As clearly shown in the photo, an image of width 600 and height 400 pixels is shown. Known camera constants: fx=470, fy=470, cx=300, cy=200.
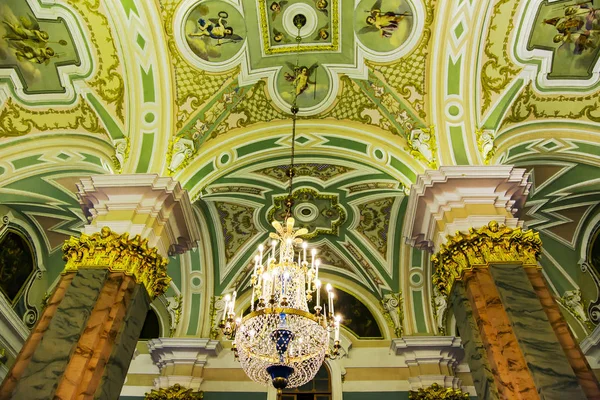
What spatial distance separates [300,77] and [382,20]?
5.28 feet

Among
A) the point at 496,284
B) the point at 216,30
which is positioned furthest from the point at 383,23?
the point at 496,284

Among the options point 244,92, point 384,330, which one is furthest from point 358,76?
point 384,330

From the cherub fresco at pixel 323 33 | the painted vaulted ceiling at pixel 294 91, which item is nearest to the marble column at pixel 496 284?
the painted vaulted ceiling at pixel 294 91

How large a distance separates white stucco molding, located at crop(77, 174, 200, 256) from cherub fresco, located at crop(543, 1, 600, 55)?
579 centimetres

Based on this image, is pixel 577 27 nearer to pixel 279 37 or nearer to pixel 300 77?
pixel 300 77

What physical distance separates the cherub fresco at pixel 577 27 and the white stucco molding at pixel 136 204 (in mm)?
5792

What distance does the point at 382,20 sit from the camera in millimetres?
7336

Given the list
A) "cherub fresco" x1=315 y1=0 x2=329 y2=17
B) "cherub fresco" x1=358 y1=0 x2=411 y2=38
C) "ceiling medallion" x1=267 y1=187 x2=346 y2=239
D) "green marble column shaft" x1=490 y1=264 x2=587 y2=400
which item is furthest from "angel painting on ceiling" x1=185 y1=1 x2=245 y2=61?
"green marble column shaft" x1=490 y1=264 x2=587 y2=400

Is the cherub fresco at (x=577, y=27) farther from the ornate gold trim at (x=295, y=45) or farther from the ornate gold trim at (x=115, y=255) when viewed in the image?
the ornate gold trim at (x=115, y=255)

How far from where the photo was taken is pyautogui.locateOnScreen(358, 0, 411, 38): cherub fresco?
7234 mm

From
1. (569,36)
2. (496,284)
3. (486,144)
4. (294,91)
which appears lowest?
(496,284)

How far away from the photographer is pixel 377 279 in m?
11.1

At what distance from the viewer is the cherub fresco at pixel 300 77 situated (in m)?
7.96

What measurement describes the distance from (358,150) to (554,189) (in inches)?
144
